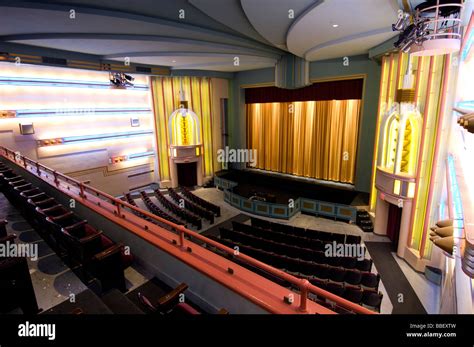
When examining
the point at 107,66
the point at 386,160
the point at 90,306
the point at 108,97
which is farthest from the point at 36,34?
the point at 386,160

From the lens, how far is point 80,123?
11305 mm

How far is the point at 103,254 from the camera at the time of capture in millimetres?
3244

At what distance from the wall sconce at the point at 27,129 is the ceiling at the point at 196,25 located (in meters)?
3.04

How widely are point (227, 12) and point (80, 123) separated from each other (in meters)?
8.42

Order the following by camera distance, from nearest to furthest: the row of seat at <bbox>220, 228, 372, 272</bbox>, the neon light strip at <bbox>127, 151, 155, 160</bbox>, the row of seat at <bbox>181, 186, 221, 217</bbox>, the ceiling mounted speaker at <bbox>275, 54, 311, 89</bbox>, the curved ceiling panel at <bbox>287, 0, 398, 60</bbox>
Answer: the curved ceiling panel at <bbox>287, 0, 398, 60</bbox> → the row of seat at <bbox>220, 228, 372, 272</bbox> → the row of seat at <bbox>181, 186, 221, 217</bbox> → the ceiling mounted speaker at <bbox>275, 54, 311, 89</bbox> → the neon light strip at <bbox>127, 151, 155, 160</bbox>

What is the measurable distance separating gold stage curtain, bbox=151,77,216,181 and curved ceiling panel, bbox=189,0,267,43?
725 cm

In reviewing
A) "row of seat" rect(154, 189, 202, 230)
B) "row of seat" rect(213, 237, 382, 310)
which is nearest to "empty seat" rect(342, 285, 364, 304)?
"row of seat" rect(213, 237, 382, 310)

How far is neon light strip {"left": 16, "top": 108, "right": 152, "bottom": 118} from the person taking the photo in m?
9.75

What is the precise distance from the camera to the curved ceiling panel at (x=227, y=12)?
570 cm

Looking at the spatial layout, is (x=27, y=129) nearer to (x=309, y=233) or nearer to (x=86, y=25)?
(x=86, y=25)

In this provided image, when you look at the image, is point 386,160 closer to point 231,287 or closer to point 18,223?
point 231,287

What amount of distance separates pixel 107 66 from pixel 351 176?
12.0 m

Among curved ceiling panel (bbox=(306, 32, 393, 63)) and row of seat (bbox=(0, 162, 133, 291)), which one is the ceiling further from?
row of seat (bbox=(0, 162, 133, 291))

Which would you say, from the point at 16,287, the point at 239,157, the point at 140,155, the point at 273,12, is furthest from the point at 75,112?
the point at 16,287
